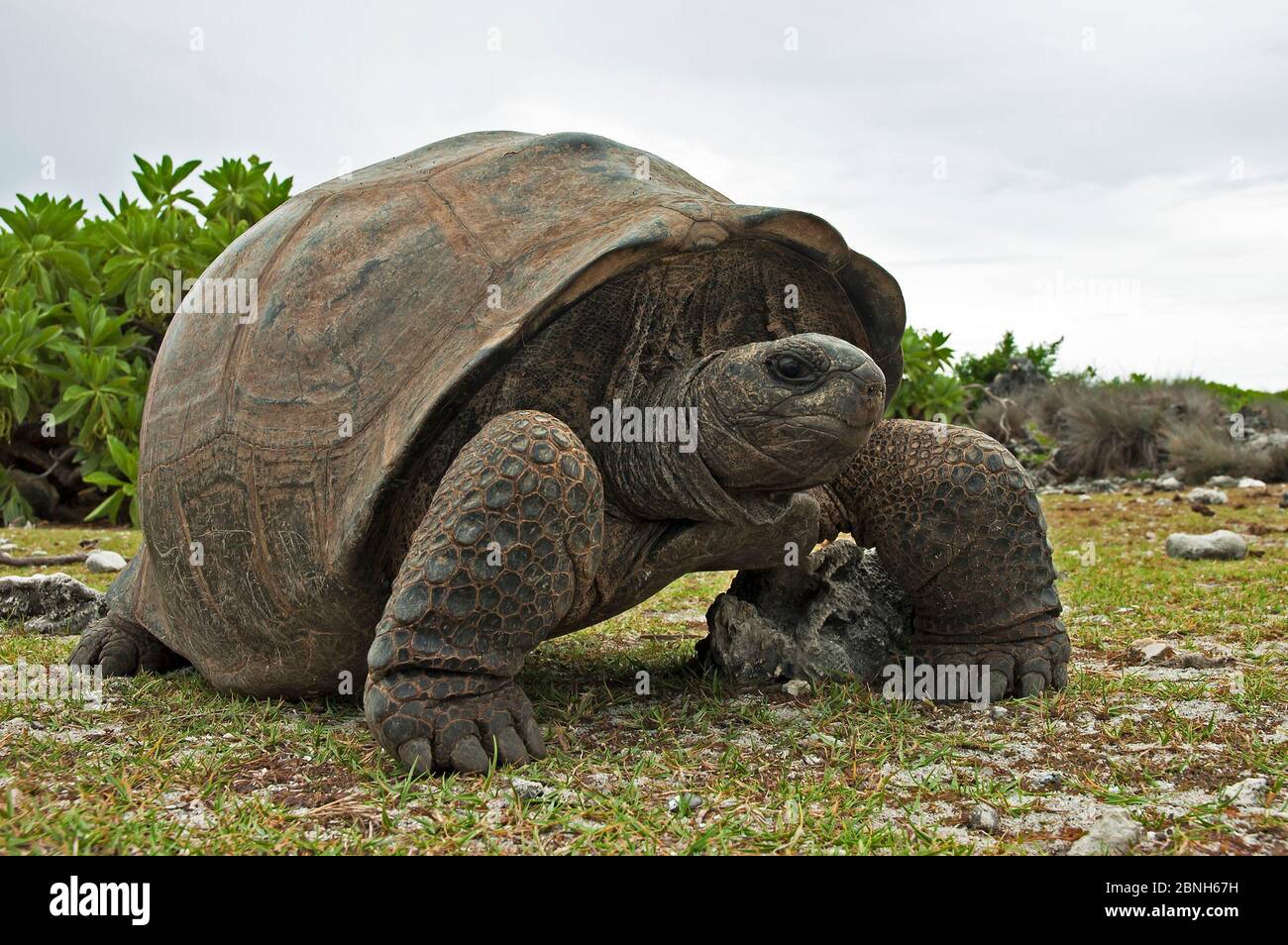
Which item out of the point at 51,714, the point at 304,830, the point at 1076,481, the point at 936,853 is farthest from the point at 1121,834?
the point at 1076,481

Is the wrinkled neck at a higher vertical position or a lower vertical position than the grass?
higher

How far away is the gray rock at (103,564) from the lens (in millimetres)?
7141

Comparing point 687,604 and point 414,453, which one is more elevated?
point 414,453

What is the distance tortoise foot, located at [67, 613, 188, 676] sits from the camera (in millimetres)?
4293

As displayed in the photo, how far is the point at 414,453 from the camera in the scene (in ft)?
9.75

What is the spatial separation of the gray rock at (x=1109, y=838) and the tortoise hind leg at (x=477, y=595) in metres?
1.34

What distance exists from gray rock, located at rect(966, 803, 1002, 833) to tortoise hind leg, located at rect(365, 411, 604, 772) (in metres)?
1.11

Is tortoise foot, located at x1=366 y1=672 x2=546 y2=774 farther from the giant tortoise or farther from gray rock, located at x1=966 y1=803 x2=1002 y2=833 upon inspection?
gray rock, located at x1=966 y1=803 x2=1002 y2=833

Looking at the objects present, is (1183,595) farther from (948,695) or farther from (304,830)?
(304,830)

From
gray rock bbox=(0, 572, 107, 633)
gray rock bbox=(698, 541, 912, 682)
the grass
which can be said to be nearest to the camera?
the grass

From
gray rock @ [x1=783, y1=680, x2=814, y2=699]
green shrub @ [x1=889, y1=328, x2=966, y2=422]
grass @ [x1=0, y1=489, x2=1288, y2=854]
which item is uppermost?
green shrub @ [x1=889, y1=328, x2=966, y2=422]

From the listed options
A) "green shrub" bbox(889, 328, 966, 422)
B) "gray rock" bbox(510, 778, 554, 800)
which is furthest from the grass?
"green shrub" bbox(889, 328, 966, 422)

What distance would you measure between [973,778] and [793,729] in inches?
24.7
